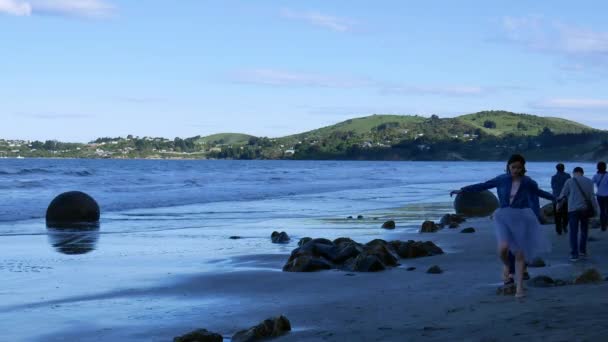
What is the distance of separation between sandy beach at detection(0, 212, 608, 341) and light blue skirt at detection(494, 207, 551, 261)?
1.65 feet

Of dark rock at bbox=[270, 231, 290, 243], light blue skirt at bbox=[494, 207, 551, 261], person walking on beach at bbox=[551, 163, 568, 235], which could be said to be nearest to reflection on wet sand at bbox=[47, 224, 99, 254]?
dark rock at bbox=[270, 231, 290, 243]

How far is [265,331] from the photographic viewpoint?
7.83m

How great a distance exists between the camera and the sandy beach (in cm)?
731

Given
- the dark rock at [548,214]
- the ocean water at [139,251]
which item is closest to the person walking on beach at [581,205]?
the ocean water at [139,251]

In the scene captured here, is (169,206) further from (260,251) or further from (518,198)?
(518,198)

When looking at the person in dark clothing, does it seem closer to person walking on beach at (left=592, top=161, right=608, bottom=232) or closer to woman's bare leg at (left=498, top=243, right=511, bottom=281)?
person walking on beach at (left=592, top=161, right=608, bottom=232)

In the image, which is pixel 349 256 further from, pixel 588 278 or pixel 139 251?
pixel 139 251

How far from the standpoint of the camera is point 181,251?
1667 centimetres

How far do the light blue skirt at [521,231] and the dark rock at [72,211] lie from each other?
17.4 m

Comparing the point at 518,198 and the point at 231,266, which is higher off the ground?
the point at 518,198

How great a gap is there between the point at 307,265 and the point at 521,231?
448cm

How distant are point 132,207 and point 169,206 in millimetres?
1699

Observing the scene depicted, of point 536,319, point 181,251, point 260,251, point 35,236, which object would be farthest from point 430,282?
point 35,236

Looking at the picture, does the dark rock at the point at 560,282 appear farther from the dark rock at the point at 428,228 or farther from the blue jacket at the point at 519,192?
the dark rock at the point at 428,228
